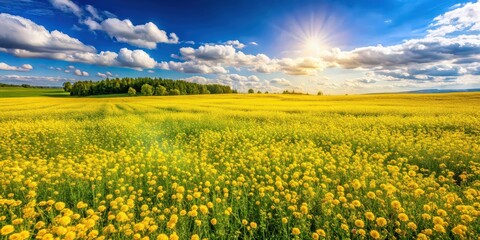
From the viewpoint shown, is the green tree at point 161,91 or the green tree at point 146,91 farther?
the green tree at point 161,91

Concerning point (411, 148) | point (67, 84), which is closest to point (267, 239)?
point (411, 148)

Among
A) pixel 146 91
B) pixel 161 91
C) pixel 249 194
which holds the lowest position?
pixel 249 194

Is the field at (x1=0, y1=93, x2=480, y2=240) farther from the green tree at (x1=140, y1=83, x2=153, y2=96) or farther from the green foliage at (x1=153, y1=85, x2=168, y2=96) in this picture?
the green tree at (x1=140, y1=83, x2=153, y2=96)

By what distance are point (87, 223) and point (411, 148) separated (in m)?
8.46

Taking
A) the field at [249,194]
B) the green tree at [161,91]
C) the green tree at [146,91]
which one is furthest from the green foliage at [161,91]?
the field at [249,194]

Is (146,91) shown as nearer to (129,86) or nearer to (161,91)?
(161,91)

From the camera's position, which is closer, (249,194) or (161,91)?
(249,194)

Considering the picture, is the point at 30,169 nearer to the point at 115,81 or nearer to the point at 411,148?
the point at 411,148

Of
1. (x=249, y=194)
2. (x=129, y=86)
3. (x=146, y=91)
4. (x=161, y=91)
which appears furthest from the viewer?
(x=129, y=86)

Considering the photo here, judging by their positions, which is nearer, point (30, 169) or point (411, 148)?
point (30, 169)

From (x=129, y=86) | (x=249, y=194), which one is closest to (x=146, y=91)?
(x=129, y=86)

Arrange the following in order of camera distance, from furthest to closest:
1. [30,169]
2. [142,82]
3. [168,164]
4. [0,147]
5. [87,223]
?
1. [142,82]
2. [0,147]
3. [168,164]
4. [30,169]
5. [87,223]

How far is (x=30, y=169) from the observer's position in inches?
236

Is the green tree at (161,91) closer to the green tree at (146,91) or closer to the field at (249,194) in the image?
the green tree at (146,91)
